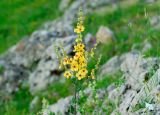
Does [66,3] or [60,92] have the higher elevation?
[66,3]

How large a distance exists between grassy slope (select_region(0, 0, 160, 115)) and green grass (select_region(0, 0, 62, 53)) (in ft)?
18.3

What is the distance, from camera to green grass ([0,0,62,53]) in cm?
2996

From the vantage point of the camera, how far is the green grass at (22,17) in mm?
29956

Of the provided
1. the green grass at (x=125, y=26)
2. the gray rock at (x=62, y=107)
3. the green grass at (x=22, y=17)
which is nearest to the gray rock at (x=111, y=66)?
the green grass at (x=125, y=26)

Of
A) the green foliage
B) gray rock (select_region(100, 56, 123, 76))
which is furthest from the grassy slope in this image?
gray rock (select_region(100, 56, 123, 76))

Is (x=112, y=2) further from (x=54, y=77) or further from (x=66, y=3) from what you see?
(x=54, y=77)

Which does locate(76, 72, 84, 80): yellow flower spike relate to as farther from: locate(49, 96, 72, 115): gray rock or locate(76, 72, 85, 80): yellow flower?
locate(49, 96, 72, 115): gray rock

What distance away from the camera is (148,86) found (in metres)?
10.6

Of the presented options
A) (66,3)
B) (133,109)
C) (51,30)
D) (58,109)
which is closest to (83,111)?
(133,109)

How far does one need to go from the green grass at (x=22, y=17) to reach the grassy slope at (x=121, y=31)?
5.59 metres

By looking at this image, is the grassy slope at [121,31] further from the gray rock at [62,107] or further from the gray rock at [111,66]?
the gray rock at [62,107]

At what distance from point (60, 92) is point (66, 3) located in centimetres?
1224

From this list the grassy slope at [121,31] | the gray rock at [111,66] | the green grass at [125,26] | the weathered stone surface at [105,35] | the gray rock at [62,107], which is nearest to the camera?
the gray rock at [62,107]

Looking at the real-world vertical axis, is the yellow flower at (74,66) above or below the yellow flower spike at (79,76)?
above
